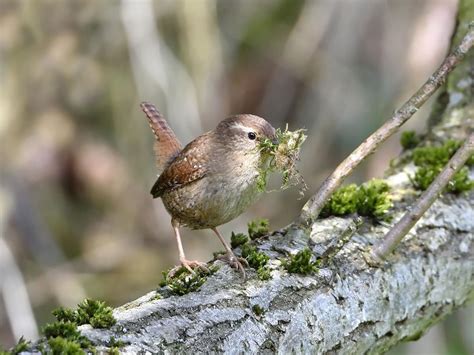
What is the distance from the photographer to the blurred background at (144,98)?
19.9 ft

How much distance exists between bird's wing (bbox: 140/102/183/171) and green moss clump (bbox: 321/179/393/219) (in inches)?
46.0

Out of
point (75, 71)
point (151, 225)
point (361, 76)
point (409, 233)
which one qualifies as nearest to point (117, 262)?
point (151, 225)

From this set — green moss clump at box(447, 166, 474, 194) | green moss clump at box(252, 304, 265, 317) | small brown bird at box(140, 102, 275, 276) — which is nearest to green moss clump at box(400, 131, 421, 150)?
green moss clump at box(447, 166, 474, 194)

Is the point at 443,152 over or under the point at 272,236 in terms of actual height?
over

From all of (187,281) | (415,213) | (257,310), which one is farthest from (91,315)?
(415,213)

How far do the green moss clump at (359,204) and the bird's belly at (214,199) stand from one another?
331 millimetres

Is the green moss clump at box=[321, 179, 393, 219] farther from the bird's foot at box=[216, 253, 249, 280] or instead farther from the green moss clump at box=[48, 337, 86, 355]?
the green moss clump at box=[48, 337, 86, 355]

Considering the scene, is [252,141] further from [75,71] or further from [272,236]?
[75,71]

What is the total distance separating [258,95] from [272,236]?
4792 millimetres

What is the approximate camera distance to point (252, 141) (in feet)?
11.5

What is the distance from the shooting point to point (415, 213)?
2965 mm

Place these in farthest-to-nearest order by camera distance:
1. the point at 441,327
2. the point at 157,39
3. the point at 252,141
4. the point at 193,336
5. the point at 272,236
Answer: the point at 157,39 < the point at 441,327 < the point at 252,141 < the point at 272,236 < the point at 193,336

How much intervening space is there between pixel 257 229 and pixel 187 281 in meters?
0.68

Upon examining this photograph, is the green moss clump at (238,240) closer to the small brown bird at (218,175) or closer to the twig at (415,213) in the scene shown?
the small brown bird at (218,175)
